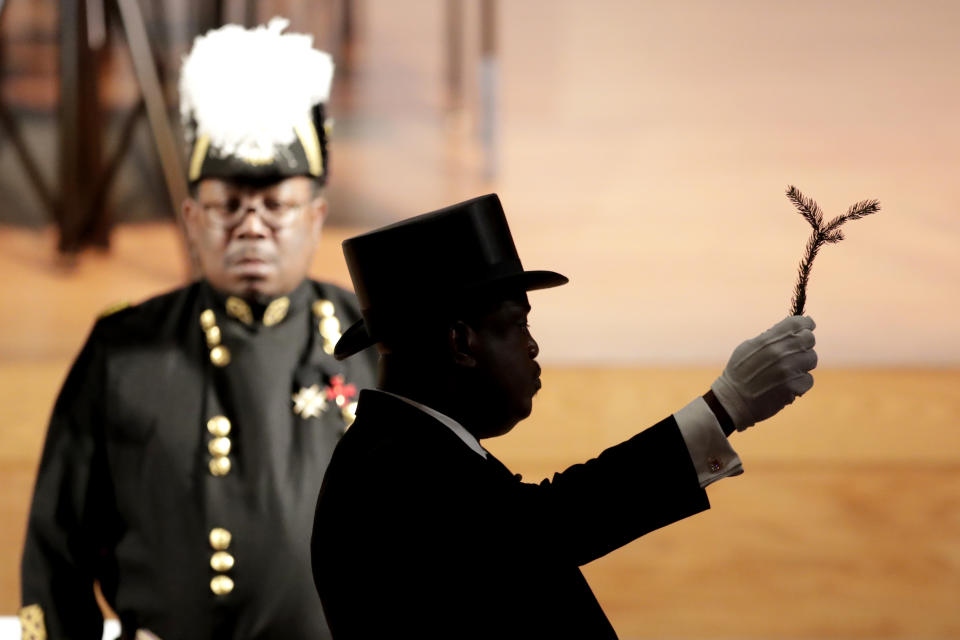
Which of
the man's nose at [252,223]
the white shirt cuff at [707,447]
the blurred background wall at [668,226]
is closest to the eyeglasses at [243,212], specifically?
the man's nose at [252,223]

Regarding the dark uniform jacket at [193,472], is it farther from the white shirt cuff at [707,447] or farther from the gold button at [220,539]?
the white shirt cuff at [707,447]

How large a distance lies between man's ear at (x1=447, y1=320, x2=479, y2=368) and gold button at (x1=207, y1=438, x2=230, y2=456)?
80cm

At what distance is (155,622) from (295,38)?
86 centimetres

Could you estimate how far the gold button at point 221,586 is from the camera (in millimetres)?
1744

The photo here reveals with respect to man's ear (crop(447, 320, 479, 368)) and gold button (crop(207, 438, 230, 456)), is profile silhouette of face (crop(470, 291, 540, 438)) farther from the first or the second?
gold button (crop(207, 438, 230, 456))

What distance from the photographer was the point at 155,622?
1.75m

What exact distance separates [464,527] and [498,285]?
0.67ft

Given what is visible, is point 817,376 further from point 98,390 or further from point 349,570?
point 349,570

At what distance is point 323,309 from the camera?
74.6 inches

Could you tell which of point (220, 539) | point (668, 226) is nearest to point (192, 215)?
point (220, 539)

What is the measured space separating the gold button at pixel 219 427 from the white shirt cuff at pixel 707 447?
913 millimetres

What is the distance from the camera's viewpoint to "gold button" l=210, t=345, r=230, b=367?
1842 millimetres

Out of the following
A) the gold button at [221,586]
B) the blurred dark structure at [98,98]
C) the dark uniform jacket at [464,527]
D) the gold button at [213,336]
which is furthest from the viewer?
the blurred dark structure at [98,98]

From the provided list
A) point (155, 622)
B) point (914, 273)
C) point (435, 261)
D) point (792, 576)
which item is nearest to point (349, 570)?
point (435, 261)
